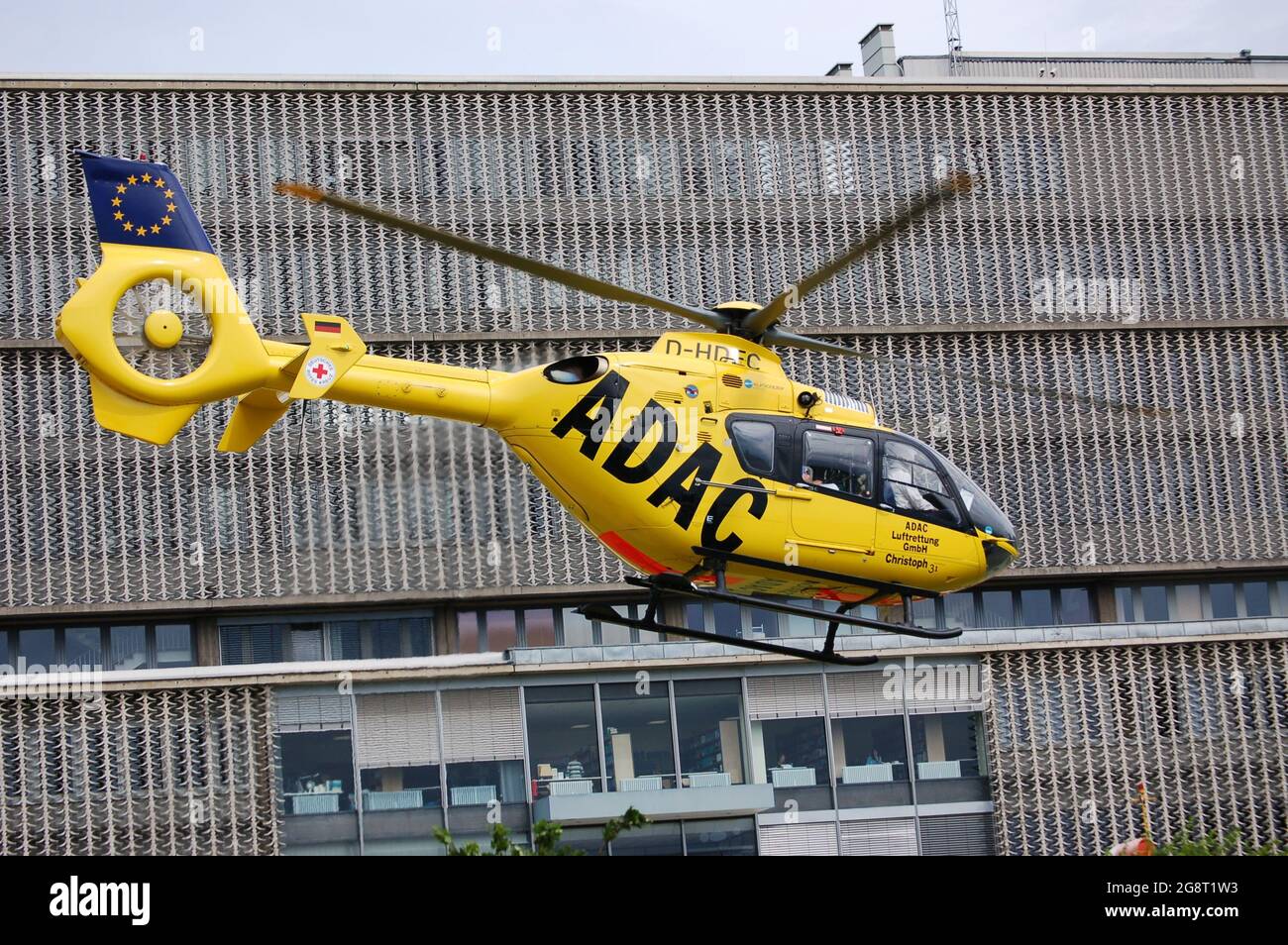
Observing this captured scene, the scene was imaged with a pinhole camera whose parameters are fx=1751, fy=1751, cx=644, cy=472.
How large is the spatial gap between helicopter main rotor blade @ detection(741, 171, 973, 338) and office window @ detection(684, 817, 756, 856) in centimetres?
1347

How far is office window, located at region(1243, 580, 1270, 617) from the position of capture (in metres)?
37.2

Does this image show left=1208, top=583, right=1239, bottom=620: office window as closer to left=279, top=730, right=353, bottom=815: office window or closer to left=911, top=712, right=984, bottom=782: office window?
left=911, top=712, right=984, bottom=782: office window

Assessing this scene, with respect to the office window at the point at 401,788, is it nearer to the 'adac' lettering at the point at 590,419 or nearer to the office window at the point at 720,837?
the office window at the point at 720,837

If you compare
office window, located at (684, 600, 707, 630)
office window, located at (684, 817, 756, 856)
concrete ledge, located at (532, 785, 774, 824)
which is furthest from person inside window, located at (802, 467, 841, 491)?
office window, located at (684, 600, 707, 630)

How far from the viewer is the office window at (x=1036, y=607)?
36125 mm

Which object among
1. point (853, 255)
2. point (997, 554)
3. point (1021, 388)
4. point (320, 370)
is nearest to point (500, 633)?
point (997, 554)

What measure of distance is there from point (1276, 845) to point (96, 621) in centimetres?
2241

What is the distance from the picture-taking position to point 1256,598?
37.3 meters

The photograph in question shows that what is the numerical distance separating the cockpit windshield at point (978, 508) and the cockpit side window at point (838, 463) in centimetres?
117

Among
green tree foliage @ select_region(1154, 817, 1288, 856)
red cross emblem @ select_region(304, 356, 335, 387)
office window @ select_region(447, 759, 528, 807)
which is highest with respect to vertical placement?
red cross emblem @ select_region(304, 356, 335, 387)

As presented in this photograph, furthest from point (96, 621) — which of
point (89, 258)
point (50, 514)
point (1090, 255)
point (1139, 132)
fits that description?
point (1139, 132)

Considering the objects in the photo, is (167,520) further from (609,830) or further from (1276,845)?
(1276,845)

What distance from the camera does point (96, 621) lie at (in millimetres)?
32906

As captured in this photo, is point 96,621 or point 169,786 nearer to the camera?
point 169,786
